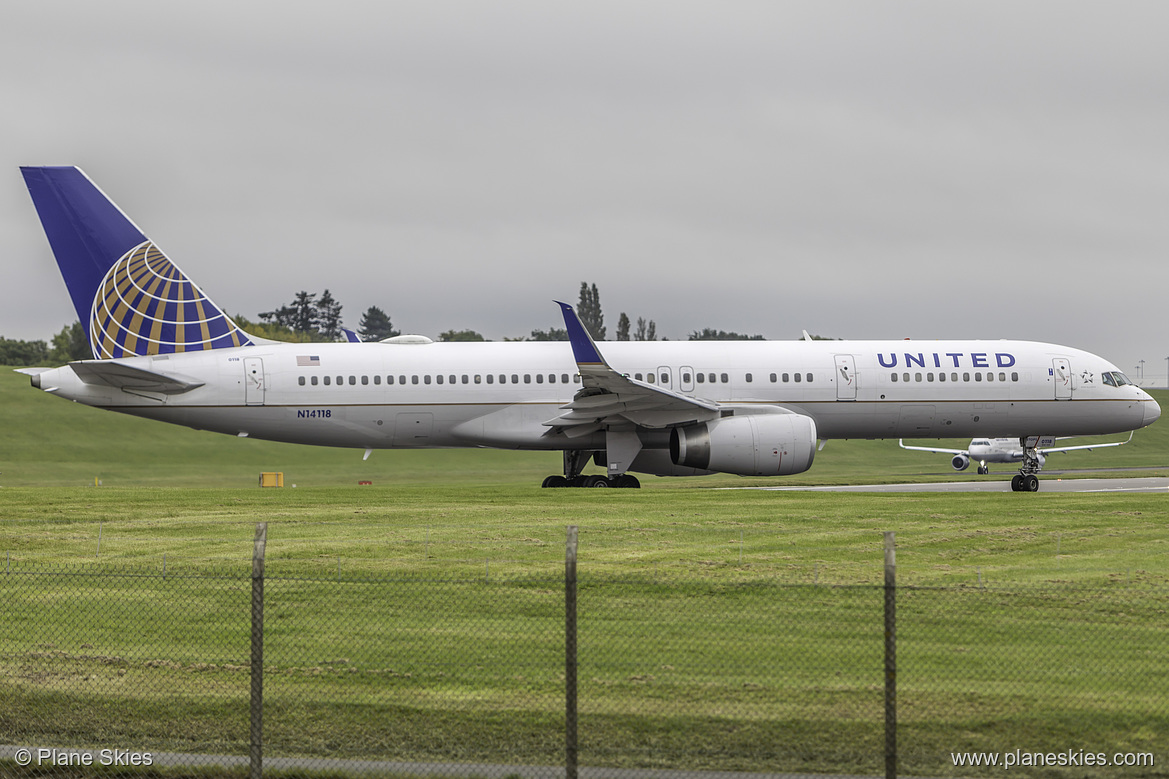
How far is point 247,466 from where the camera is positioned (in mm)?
50594

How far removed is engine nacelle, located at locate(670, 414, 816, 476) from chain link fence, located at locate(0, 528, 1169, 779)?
14.1 metres

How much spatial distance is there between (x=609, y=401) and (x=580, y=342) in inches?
75.0

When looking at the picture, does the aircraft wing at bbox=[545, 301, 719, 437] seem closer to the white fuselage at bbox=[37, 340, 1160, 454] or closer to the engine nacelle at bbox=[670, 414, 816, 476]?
the engine nacelle at bbox=[670, 414, 816, 476]

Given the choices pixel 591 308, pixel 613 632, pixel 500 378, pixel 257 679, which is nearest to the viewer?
pixel 257 679

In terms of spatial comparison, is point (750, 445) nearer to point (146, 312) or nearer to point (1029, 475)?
point (1029, 475)

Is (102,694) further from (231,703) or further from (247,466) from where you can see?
(247,466)

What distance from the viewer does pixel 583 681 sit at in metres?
11.9

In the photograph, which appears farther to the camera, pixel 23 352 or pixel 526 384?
pixel 23 352

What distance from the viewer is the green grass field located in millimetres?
10539

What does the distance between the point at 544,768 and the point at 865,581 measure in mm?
8158

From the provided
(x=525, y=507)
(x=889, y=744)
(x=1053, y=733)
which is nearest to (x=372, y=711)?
(x=889, y=744)

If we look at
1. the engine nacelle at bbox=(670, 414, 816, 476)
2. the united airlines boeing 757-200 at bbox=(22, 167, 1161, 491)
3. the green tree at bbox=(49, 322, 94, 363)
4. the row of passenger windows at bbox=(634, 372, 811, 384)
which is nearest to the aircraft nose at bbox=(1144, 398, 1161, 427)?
the united airlines boeing 757-200 at bbox=(22, 167, 1161, 491)

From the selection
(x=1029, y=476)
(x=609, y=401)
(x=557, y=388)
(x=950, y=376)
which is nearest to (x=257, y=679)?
(x=609, y=401)

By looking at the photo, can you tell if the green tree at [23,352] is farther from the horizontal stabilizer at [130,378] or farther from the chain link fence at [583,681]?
the chain link fence at [583,681]
